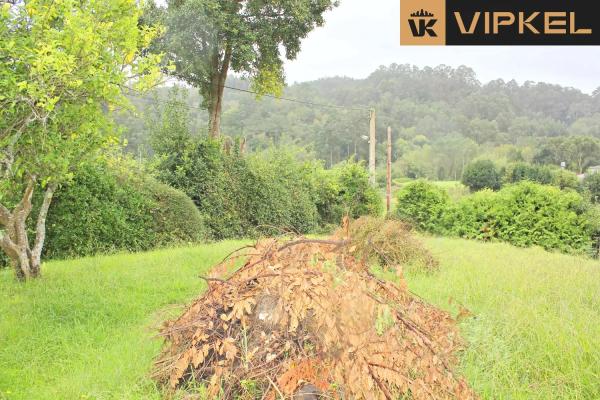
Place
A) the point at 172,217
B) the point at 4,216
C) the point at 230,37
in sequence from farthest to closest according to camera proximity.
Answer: the point at 230,37 → the point at 172,217 → the point at 4,216

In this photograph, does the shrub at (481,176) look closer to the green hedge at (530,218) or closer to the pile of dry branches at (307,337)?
the green hedge at (530,218)

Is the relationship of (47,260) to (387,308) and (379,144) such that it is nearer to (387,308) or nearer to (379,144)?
(387,308)

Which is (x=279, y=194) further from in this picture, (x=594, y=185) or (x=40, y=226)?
(x=594, y=185)

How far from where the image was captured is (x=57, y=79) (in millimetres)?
4734

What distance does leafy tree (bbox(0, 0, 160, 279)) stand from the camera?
452 centimetres

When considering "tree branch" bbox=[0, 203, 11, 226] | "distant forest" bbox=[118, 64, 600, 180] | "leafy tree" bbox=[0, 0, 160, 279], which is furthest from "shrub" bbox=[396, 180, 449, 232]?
"distant forest" bbox=[118, 64, 600, 180]

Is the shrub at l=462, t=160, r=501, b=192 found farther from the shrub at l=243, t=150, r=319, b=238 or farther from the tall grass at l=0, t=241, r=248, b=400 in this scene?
the tall grass at l=0, t=241, r=248, b=400

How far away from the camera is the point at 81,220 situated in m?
8.73

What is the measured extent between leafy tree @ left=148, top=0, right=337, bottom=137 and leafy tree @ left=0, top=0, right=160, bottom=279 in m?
10.2

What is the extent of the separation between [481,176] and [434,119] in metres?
17.5

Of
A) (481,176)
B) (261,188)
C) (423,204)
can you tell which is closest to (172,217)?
(261,188)

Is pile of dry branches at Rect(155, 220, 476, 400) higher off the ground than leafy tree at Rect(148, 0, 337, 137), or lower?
lower

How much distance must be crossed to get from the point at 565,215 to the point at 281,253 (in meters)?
13.0

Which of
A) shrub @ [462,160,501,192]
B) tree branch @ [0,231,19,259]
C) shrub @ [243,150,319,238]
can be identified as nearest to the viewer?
tree branch @ [0,231,19,259]
